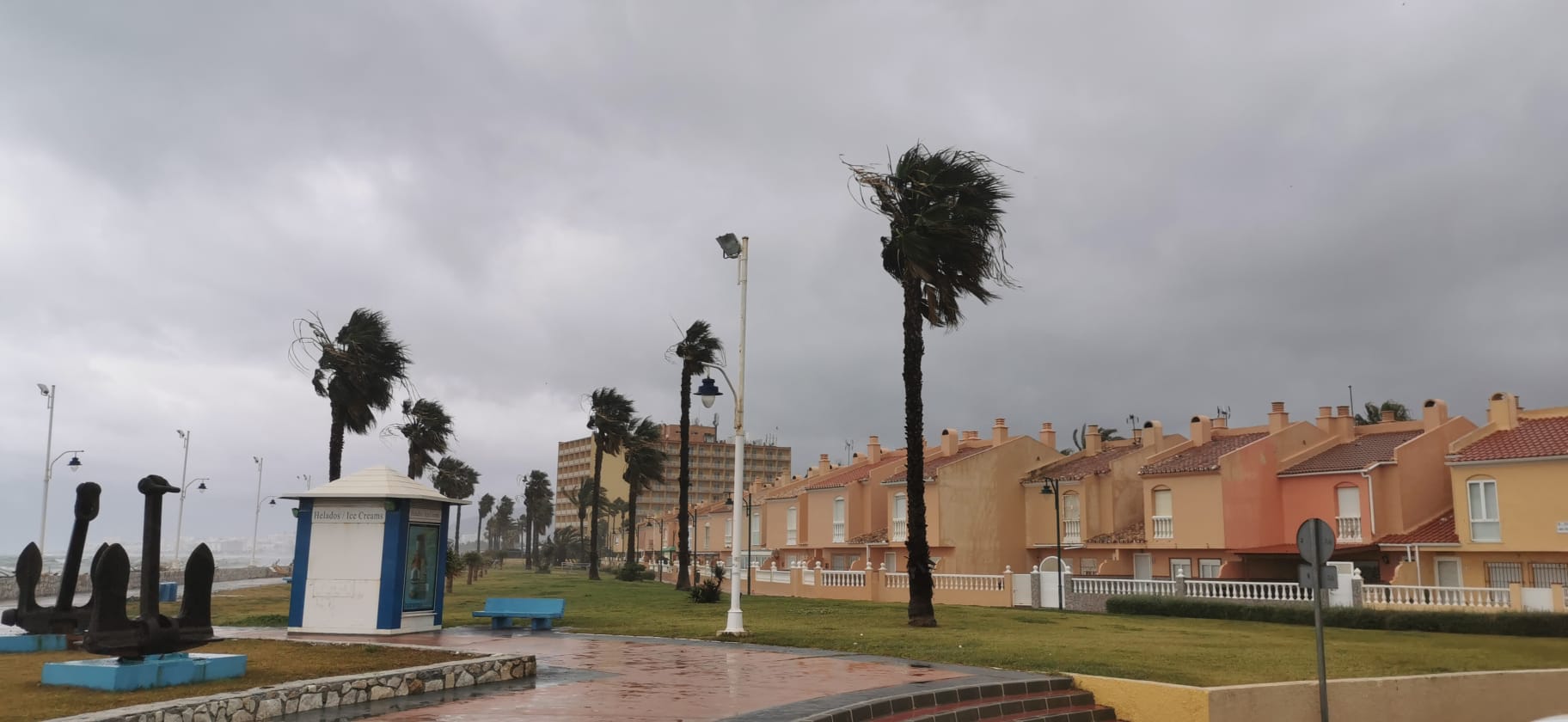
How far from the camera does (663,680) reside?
45.2 ft

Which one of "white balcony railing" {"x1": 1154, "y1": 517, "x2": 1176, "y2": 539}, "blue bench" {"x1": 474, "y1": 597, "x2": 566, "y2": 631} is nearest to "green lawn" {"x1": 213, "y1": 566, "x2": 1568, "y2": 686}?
"blue bench" {"x1": 474, "y1": 597, "x2": 566, "y2": 631}

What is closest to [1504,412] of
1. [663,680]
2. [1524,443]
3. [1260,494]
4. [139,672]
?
[1524,443]

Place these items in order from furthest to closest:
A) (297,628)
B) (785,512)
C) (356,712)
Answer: (785,512) < (297,628) < (356,712)

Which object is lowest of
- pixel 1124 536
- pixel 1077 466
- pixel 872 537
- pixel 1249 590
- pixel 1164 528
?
pixel 1249 590

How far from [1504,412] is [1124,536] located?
13.3m

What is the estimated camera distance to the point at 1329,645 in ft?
68.5

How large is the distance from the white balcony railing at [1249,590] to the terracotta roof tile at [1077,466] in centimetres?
1173

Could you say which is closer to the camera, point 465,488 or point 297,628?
point 297,628

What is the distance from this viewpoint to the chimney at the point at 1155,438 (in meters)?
45.1

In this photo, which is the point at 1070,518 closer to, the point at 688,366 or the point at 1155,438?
the point at 1155,438

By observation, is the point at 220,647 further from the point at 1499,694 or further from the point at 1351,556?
the point at 1351,556

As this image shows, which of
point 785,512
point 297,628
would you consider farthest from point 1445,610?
point 785,512

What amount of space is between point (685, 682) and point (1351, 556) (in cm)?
3180

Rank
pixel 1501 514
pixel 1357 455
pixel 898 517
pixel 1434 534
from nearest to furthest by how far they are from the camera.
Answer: pixel 1501 514 → pixel 1434 534 → pixel 1357 455 → pixel 898 517
